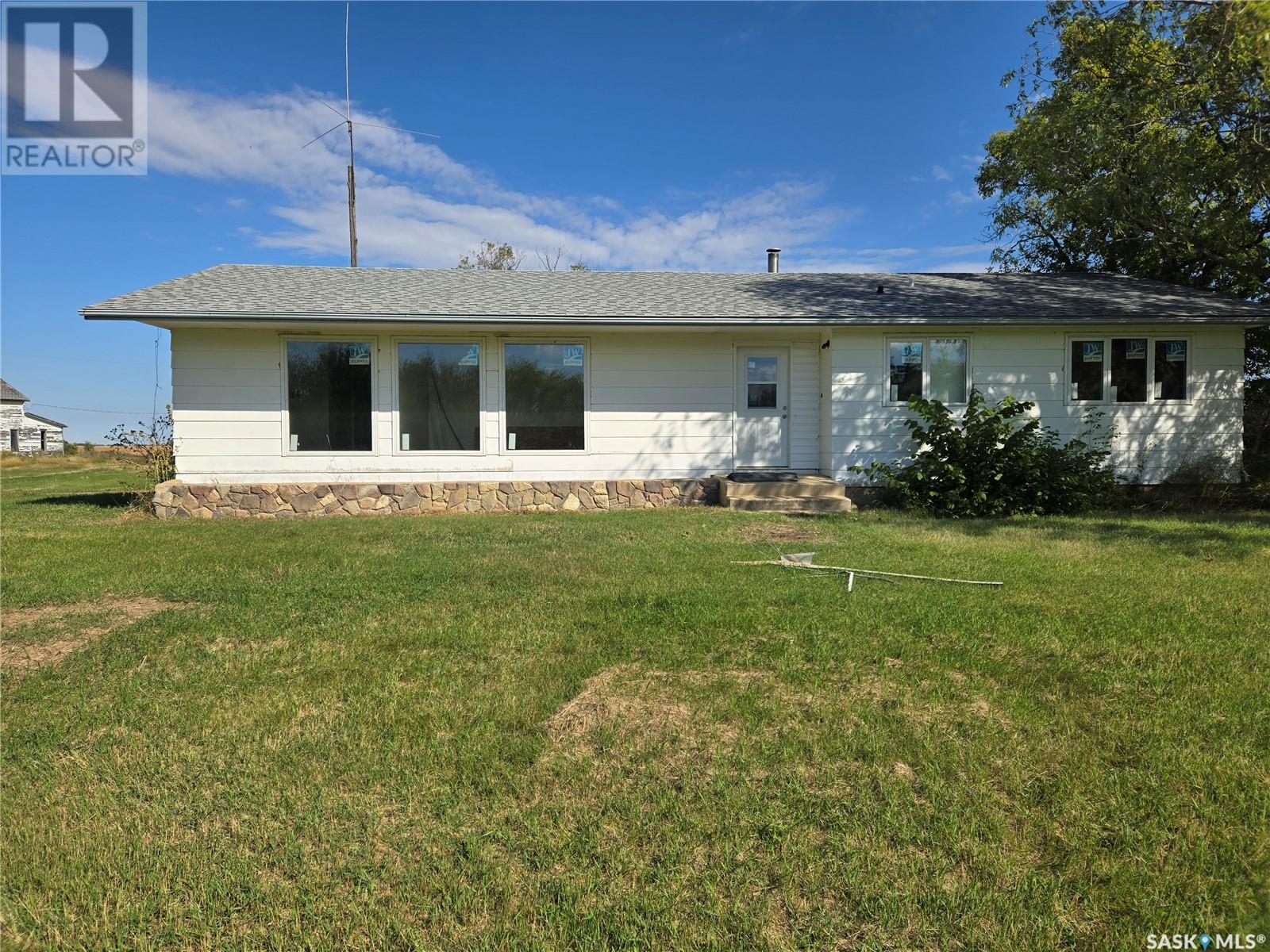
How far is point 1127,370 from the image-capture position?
10781 mm

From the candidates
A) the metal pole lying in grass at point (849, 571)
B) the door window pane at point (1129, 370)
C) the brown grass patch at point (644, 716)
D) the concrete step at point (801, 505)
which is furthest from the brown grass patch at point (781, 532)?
the door window pane at point (1129, 370)

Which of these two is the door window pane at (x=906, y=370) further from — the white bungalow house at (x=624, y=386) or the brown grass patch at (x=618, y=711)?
the brown grass patch at (x=618, y=711)

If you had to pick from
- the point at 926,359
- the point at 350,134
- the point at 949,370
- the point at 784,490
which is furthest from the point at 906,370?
the point at 350,134

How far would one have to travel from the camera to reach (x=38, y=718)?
312 centimetres

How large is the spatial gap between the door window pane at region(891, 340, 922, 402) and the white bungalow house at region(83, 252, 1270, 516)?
31 millimetres

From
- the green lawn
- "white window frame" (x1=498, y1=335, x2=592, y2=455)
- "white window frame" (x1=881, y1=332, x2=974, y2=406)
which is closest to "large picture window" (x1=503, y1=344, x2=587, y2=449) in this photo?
"white window frame" (x1=498, y1=335, x2=592, y2=455)

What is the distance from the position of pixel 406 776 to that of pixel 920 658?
106 inches

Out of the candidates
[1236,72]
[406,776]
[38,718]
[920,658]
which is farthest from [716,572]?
[1236,72]

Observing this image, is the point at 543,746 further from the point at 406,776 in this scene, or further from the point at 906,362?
the point at 906,362

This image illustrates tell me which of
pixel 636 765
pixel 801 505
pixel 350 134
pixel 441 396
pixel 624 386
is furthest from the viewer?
pixel 350 134

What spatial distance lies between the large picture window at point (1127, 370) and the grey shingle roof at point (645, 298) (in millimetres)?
545

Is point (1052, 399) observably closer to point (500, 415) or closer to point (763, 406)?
point (763, 406)

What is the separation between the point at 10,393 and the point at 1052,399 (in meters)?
49.8

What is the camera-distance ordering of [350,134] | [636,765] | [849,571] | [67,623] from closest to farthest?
[636,765] < [67,623] < [849,571] < [350,134]
